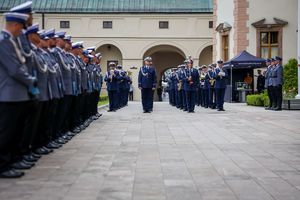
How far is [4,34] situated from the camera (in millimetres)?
7160

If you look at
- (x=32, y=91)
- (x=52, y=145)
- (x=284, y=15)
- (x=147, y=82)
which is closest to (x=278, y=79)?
(x=147, y=82)

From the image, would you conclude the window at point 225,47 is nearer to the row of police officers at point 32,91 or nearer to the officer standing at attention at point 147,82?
the officer standing at attention at point 147,82

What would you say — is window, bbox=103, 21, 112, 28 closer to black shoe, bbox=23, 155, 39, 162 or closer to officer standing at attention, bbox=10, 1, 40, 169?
officer standing at attention, bbox=10, 1, 40, 169

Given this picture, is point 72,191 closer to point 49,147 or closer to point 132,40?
point 49,147

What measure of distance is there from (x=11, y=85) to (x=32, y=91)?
33 cm

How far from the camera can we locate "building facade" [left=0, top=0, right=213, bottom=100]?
50.2 meters

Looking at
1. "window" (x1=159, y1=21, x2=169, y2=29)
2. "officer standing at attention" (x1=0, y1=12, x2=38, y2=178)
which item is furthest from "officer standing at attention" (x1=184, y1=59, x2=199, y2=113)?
"window" (x1=159, y1=21, x2=169, y2=29)

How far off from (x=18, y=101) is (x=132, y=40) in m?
43.2

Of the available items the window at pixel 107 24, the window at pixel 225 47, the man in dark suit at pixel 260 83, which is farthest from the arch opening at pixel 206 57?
the man in dark suit at pixel 260 83

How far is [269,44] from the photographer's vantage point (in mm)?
35500

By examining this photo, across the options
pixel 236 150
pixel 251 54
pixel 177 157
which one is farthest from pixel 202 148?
pixel 251 54

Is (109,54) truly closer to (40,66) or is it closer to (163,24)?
(163,24)

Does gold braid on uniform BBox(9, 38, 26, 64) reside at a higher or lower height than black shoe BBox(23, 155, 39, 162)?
higher

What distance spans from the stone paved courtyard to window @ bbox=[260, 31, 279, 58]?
22.9 meters
